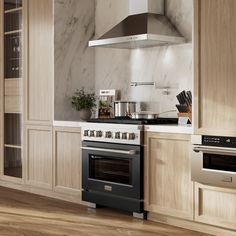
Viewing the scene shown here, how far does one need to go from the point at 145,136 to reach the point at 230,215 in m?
1.06

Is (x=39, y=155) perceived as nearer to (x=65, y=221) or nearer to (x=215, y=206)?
(x=65, y=221)

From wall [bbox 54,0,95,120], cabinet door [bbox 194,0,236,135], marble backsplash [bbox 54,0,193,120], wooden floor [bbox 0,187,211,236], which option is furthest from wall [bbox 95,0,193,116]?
wooden floor [bbox 0,187,211,236]

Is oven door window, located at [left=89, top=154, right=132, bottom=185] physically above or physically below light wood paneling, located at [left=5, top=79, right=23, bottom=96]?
below

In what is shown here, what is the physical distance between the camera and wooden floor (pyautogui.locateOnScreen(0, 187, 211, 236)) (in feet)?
14.6

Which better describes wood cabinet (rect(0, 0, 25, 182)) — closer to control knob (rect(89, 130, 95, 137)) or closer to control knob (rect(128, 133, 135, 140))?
control knob (rect(89, 130, 95, 137))

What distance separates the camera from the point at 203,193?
14.5 ft

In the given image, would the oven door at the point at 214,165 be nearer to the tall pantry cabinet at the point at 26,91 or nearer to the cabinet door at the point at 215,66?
the cabinet door at the point at 215,66

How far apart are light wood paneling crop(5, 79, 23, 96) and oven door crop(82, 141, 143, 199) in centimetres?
143

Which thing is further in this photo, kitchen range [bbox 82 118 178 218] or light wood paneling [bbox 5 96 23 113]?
light wood paneling [bbox 5 96 23 113]

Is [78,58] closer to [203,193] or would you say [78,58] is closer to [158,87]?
[158,87]

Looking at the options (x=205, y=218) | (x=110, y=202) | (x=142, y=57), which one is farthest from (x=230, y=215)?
(x=142, y=57)

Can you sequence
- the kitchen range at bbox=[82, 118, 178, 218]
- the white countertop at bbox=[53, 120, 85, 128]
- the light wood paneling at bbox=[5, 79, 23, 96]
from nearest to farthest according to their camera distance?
the kitchen range at bbox=[82, 118, 178, 218], the white countertop at bbox=[53, 120, 85, 128], the light wood paneling at bbox=[5, 79, 23, 96]

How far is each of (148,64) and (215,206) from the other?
1.87m

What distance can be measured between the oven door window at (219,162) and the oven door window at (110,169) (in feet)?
2.79
